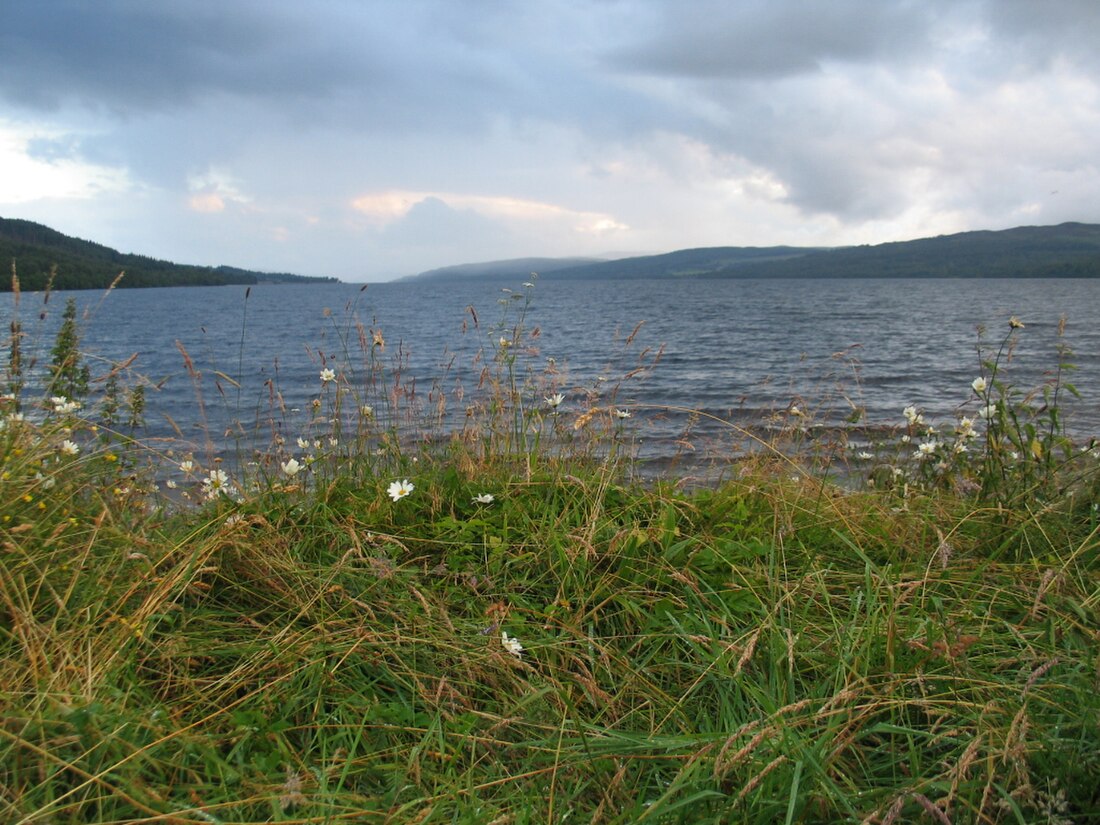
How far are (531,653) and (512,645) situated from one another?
0.18m

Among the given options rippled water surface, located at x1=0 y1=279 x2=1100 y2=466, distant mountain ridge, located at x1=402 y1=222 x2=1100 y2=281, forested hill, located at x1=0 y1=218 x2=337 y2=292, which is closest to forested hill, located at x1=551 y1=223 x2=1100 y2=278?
distant mountain ridge, located at x1=402 y1=222 x2=1100 y2=281

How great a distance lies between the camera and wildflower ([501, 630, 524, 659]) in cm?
254

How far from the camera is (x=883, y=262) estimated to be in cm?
17438

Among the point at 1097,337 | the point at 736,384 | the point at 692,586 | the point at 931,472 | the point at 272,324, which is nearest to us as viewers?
the point at 692,586

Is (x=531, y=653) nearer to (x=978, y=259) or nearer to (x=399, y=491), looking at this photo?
(x=399, y=491)

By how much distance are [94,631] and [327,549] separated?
3.28 feet

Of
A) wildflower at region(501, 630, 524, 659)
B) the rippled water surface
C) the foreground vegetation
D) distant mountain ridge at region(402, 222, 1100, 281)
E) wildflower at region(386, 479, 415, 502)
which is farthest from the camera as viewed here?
distant mountain ridge at region(402, 222, 1100, 281)

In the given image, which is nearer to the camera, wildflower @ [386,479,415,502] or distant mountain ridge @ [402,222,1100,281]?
wildflower @ [386,479,415,502]

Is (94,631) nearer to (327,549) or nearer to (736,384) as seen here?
(327,549)

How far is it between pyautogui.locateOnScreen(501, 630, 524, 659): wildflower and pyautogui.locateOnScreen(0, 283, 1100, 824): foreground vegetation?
0.02 metres

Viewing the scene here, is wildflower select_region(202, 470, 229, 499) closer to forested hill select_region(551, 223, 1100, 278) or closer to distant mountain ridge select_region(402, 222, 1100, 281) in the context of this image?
distant mountain ridge select_region(402, 222, 1100, 281)

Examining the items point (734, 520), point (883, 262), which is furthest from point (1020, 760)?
point (883, 262)

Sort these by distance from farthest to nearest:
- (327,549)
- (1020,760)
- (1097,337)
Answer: (1097,337)
(327,549)
(1020,760)

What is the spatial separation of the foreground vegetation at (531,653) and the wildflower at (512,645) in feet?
0.06
